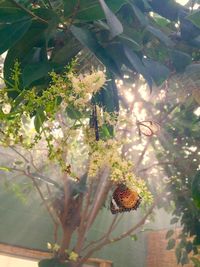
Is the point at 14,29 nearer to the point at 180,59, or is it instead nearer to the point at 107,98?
the point at 107,98

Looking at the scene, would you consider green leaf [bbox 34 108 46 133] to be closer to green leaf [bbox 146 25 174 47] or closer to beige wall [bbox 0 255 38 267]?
green leaf [bbox 146 25 174 47]

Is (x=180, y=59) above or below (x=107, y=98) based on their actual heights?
above

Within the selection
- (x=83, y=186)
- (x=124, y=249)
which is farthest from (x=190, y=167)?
(x=124, y=249)

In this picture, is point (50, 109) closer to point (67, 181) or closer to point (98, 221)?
point (67, 181)

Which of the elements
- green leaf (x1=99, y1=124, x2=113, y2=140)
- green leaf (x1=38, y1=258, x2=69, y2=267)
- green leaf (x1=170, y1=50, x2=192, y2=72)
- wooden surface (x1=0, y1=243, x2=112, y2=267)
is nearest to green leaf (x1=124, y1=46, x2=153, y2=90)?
green leaf (x1=99, y1=124, x2=113, y2=140)

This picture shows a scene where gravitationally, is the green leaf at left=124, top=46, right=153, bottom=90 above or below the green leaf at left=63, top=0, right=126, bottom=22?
below

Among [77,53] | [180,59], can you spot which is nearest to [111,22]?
[77,53]

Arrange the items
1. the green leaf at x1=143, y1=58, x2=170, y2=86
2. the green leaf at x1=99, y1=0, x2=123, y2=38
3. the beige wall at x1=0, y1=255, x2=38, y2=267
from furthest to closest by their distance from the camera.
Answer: the beige wall at x1=0, y1=255, x2=38, y2=267 → the green leaf at x1=143, y1=58, x2=170, y2=86 → the green leaf at x1=99, y1=0, x2=123, y2=38
